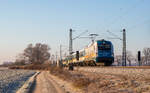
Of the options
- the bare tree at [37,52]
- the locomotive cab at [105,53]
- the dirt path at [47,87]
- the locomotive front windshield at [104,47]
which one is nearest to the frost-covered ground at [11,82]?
the dirt path at [47,87]

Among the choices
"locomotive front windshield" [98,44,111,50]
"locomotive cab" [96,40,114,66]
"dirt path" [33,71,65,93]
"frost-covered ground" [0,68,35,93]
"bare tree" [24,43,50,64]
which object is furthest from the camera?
"bare tree" [24,43,50,64]

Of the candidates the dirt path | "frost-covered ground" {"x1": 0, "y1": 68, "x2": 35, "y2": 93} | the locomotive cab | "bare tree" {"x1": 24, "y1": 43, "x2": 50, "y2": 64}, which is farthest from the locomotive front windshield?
"bare tree" {"x1": 24, "y1": 43, "x2": 50, "y2": 64}

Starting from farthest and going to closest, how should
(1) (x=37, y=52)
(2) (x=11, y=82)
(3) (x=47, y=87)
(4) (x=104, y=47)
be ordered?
(1) (x=37, y=52) → (4) (x=104, y=47) → (2) (x=11, y=82) → (3) (x=47, y=87)

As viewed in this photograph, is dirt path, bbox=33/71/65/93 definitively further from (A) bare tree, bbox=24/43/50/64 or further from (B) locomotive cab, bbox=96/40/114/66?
(A) bare tree, bbox=24/43/50/64

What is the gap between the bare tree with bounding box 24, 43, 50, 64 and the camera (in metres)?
139

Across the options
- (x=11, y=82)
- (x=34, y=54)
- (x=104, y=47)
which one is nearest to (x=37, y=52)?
(x=34, y=54)

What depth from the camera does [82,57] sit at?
5247cm

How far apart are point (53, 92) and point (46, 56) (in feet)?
404

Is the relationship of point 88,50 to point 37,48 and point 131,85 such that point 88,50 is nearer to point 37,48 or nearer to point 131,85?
point 131,85

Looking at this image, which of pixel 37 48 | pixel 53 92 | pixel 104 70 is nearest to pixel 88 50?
pixel 104 70

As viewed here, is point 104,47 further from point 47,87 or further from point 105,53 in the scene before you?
point 47,87

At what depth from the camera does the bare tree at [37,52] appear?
456ft

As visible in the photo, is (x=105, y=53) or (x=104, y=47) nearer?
(x=105, y=53)

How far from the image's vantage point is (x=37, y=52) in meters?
140
